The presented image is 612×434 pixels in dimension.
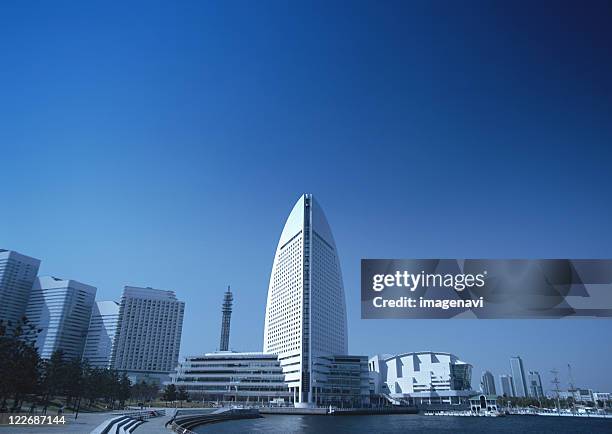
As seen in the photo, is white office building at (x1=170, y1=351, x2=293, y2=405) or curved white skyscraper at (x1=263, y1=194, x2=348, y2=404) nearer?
curved white skyscraper at (x1=263, y1=194, x2=348, y2=404)

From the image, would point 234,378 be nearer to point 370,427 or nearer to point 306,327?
point 306,327

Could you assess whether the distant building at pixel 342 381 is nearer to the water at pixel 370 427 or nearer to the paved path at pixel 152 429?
the water at pixel 370 427

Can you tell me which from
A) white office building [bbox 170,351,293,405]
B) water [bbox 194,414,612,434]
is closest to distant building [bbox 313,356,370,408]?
white office building [bbox 170,351,293,405]

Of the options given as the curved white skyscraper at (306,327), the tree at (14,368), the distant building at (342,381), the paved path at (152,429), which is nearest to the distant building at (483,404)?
the distant building at (342,381)

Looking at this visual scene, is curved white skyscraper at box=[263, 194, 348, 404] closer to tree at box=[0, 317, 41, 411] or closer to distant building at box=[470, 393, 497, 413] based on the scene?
distant building at box=[470, 393, 497, 413]

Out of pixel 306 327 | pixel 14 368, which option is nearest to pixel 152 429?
pixel 14 368

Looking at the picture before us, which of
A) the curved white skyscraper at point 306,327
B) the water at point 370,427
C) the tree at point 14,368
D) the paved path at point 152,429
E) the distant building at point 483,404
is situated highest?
the curved white skyscraper at point 306,327

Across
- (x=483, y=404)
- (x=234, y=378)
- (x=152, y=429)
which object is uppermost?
(x=234, y=378)

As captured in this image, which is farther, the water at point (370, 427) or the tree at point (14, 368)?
the water at point (370, 427)

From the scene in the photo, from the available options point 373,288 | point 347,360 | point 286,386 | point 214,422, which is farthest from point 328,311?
point 373,288

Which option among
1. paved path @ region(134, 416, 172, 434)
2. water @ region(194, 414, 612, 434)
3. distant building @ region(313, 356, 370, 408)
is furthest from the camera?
distant building @ region(313, 356, 370, 408)

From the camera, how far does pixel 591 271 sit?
22500 millimetres

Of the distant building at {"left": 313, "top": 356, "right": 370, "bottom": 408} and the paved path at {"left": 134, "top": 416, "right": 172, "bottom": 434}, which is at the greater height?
the distant building at {"left": 313, "top": 356, "right": 370, "bottom": 408}

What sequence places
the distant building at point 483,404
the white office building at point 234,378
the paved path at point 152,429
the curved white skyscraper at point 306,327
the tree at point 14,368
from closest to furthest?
the paved path at point 152,429
the tree at point 14,368
the curved white skyscraper at point 306,327
the distant building at point 483,404
the white office building at point 234,378
